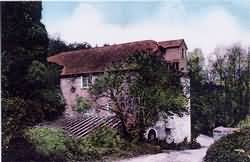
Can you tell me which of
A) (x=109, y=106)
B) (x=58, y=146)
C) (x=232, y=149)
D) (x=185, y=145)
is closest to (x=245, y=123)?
(x=232, y=149)

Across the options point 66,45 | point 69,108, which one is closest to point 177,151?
point 69,108

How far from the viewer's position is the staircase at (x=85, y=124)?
2.40 meters

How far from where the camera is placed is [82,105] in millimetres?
2391

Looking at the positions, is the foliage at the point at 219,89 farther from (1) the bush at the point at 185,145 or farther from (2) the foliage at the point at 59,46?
(2) the foliage at the point at 59,46

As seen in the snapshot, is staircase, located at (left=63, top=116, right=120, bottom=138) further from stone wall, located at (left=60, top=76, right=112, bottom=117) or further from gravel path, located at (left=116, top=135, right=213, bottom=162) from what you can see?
gravel path, located at (left=116, top=135, right=213, bottom=162)

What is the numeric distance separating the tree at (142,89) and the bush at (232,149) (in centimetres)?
26

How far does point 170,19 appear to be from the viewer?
93.7 inches

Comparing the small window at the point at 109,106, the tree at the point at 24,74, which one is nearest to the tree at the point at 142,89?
the small window at the point at 109,106

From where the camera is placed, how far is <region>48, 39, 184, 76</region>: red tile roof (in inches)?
93.7

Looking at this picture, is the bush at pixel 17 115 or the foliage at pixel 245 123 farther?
the foliage at pixel 245 123

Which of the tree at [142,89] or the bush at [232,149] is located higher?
the tree at [142,89]

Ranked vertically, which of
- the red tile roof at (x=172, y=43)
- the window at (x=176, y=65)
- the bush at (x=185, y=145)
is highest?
the red tile roof at (x=172, y=43)

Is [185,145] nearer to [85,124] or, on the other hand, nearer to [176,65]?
[176,65]

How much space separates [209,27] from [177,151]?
659 mm
